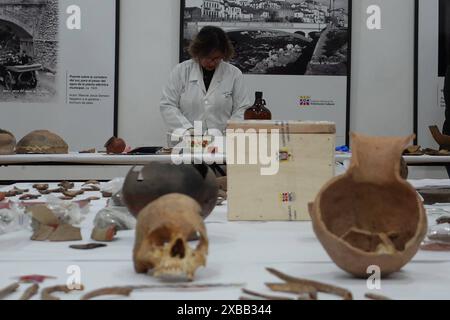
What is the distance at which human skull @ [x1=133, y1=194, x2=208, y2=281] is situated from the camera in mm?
771

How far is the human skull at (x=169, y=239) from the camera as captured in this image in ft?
2.53

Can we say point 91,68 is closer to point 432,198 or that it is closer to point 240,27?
point 240,27

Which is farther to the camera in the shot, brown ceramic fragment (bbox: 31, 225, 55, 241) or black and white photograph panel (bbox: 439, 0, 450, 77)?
black and white photograph panel (bbox: 439, 0, 450, 77)

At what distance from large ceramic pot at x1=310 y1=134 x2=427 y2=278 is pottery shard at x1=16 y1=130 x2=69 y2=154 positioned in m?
2.51

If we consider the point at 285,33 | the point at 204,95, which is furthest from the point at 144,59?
the point at 285,33

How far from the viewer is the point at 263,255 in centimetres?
96

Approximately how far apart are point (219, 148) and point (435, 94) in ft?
7.56

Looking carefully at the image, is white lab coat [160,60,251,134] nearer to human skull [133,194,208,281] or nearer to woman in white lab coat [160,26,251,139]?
woman in white lab coat [160,26,251,139]

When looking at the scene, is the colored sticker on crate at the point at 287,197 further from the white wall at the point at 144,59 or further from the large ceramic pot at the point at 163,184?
the white wall at the point at 144,59

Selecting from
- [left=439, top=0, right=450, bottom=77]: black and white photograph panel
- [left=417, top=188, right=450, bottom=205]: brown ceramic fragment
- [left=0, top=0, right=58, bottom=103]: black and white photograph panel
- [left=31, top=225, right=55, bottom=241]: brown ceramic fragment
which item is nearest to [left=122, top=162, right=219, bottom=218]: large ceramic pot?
[left=31, top=225, right=55, bottom=241]: brown ceramic fragment

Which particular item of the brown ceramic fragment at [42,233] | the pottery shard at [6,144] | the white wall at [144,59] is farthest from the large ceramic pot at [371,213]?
the white wall at [144,59]

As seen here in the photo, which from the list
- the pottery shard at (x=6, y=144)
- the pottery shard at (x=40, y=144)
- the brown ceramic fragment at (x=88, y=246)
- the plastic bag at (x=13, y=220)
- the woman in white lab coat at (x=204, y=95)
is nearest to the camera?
the brown ceramic fragment at (x=88, y=246)

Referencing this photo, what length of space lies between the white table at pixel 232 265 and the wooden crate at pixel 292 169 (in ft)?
0.50
